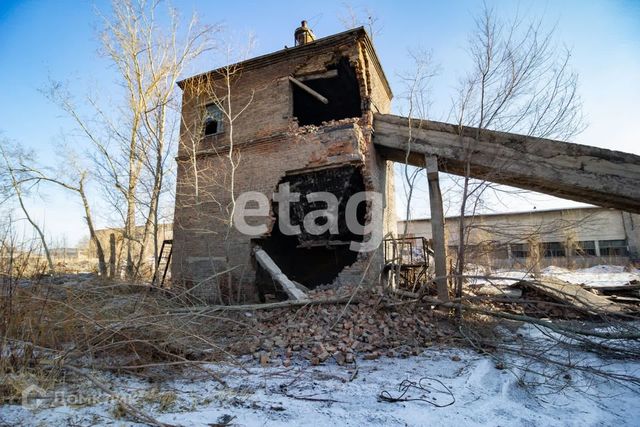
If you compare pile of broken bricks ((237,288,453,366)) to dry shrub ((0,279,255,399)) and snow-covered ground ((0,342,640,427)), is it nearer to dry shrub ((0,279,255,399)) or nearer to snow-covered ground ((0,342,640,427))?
snow-covered ground ((0,342,640,427))

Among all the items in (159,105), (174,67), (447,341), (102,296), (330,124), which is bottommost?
(447,341)

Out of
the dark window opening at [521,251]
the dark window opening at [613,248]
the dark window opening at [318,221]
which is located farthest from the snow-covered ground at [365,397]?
the dark window opening at [613,248]

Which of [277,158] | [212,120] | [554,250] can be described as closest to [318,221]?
[277,158]

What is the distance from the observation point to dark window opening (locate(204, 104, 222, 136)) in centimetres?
1004

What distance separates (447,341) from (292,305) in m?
2.77

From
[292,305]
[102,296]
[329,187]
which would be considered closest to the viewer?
[102,296]

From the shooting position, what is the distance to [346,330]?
5.00 meters

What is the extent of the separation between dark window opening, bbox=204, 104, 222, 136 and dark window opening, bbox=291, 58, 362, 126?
2.57 metres

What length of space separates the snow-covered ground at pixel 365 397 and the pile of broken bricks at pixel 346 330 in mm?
281

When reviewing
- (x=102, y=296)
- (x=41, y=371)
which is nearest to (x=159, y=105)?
(x=102, y=296)

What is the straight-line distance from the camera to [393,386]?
3287mm

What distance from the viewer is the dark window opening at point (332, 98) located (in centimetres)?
944

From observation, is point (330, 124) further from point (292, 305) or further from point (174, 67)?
point (174, 67)

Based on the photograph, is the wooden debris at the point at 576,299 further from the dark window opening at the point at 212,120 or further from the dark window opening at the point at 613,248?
the dark window opening at the point at 613,248
